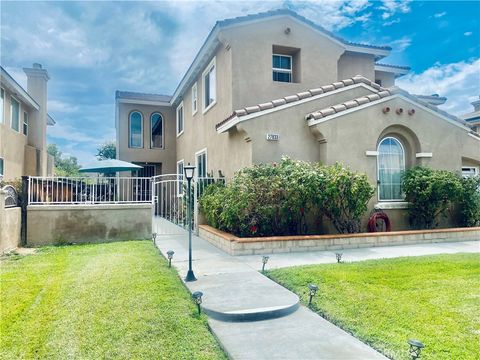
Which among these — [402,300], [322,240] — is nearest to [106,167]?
[322,240]

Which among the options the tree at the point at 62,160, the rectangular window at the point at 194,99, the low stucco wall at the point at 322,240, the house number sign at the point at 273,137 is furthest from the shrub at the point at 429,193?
the tree at the point at 62,160

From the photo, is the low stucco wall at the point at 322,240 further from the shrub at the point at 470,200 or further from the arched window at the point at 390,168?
the arched window at the point at 390,168

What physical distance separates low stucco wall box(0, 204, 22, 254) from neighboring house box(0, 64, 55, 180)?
7.96 m

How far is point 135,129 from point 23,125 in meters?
6.70

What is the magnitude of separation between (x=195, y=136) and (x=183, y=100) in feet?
14.9

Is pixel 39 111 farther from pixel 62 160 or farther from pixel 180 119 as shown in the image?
pixel 62 160

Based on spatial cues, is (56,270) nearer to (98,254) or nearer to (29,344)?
(98,254)

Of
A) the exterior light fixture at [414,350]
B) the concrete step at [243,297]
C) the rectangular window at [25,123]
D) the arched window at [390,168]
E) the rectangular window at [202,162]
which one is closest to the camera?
the exterior light fixture at [414,350]

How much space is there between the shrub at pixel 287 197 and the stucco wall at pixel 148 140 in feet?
46.3

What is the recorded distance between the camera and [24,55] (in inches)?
800

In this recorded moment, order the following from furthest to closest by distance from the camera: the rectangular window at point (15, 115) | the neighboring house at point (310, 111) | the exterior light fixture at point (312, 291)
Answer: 1. the rectangular window at point (15, 115)
2. the neighboring house at point (310, 111)
3. the exterior light fixture at point (312, 291)

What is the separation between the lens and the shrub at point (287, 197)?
1012 cm

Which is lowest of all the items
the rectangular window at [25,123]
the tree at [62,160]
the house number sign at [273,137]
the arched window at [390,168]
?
the arched window at [390,168]

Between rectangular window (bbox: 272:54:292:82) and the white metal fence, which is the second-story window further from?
the white metal fence
